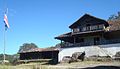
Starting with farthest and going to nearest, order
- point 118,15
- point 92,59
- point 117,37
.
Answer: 1. point 118,15
2. point 117,37
3. point 92,59

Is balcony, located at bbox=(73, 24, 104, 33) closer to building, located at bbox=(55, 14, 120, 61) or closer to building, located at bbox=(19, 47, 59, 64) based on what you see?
building, located at bbox=(55, 14, 120, 61)

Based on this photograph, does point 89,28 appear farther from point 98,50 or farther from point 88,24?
point 98,50

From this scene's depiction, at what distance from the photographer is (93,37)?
1764 inches

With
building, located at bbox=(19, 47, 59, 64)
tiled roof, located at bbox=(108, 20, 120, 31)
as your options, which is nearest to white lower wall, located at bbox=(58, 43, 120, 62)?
tiled roof, located at bbox=(108, 20, 120, 31)

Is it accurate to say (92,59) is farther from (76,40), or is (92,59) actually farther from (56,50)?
(56,50)

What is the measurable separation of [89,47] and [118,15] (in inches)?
2008

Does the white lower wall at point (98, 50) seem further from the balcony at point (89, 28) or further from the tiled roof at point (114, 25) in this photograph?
the balcony at point (89, 28)

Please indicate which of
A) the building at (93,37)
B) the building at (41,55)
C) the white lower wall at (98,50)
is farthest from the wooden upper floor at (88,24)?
the building at (41,55)

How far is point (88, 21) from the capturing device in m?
44.8

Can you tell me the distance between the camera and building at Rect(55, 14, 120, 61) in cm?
3991

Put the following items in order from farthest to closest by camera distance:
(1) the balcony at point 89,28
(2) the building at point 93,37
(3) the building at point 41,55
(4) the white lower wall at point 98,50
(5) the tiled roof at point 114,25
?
1. (3) the building at point 41,55
2. (1) the balcony at point 89,28
3. (5) the tiled roof at point 114,25
4. (2) the building at point 93,37
5. (4) the white lower wall at point 98,50

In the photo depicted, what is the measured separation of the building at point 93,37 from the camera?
39.9 m

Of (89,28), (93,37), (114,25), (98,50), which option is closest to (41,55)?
(93,37)

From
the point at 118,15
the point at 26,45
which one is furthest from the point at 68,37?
the point at 26,45
